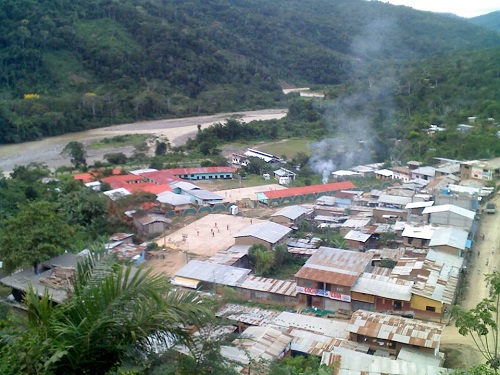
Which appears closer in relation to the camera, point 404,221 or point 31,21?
point 404,221

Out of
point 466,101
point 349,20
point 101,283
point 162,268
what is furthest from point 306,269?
point 349,20

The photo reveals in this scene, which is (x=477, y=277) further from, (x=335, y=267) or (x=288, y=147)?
(x=288, y=147)

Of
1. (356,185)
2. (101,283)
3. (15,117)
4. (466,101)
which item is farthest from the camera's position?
(15,117)

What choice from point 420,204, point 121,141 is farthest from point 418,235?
point 121,141

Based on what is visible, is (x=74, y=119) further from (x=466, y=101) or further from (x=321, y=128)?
(x=466, y=101)

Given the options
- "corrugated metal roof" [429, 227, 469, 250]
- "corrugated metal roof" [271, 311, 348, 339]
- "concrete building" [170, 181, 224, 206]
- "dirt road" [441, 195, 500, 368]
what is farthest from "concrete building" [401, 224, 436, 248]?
"concrete building" [170, 181, 224, 206]

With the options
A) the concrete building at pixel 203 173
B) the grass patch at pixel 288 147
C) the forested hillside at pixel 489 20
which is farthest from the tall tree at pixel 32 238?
the forested hillside at pixel 489 20
